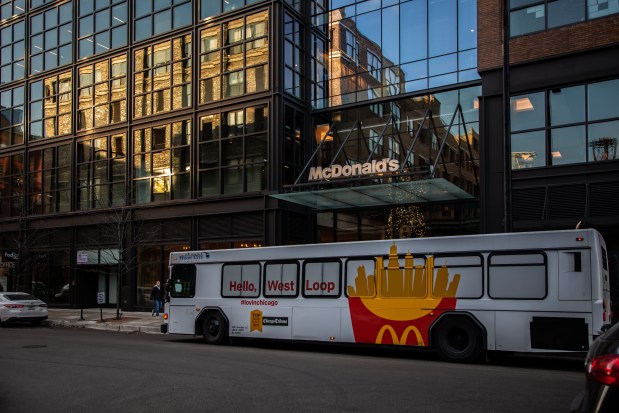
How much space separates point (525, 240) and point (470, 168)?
34.3 ft

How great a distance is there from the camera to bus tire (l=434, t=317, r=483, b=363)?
13.4 metres

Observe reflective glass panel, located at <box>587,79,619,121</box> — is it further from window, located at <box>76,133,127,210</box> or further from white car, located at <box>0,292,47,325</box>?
white car, located at <box>0,292,47,325</box>

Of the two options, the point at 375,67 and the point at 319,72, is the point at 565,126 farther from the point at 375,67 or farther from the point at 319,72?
the point at 319,72

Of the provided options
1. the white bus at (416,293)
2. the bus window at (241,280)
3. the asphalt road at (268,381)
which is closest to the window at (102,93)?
the white bus at (416,293)

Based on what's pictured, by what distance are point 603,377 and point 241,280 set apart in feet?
46.7

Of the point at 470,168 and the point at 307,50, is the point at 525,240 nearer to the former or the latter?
the point at 470,168

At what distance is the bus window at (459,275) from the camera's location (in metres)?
13.7

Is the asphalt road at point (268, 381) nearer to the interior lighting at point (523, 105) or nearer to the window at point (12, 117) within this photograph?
the interior lighting at point (523, 105)

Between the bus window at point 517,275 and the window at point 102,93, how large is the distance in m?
22.7

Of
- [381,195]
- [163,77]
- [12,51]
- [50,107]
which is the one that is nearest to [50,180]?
[50,107]

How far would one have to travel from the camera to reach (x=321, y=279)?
15.9m

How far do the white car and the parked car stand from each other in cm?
2422

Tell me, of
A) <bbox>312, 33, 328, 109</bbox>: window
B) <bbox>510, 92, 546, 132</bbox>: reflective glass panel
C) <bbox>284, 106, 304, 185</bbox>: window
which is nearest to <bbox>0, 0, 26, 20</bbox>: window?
<bbox>312, 33, 328, 109</bbox>: window

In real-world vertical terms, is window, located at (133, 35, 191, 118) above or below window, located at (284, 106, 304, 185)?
above
